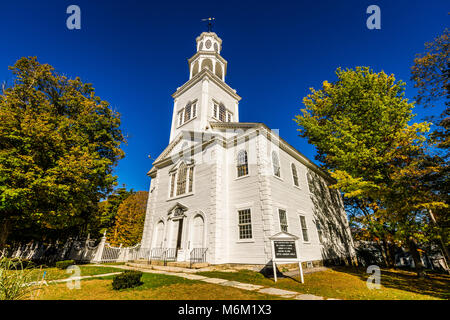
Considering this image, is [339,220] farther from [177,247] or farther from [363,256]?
[177,247]

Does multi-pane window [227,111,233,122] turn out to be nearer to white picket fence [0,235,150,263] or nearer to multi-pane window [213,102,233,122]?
multi-pane window [213,102,233,122]

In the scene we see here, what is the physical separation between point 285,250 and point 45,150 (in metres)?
15.8

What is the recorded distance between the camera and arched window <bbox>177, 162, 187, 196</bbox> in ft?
57.8

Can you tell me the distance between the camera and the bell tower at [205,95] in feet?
67.4

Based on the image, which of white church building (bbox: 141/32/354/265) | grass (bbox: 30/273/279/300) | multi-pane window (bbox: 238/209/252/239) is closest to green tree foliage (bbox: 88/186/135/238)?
white church building (bbox: 141/32/354/265)

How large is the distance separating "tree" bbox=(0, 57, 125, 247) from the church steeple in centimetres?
1215

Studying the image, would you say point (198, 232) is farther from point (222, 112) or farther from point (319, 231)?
point (222, 112)

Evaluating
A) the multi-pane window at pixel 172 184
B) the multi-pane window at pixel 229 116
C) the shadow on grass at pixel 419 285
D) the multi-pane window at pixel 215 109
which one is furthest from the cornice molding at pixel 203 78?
the shadow on grass at pixel 419 285

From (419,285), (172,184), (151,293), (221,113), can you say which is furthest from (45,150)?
(419,285)

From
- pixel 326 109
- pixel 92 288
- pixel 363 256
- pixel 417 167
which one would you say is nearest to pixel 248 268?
pixel 92 288

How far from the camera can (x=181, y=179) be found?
1805cm

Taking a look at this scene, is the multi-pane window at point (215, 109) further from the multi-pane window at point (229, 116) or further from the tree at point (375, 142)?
the tree at point (375, 142)

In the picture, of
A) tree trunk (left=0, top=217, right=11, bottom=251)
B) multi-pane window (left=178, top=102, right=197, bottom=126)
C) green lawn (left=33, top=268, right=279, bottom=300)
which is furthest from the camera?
multi-pane window (left=178, top=102, right=197, bottom=126)
